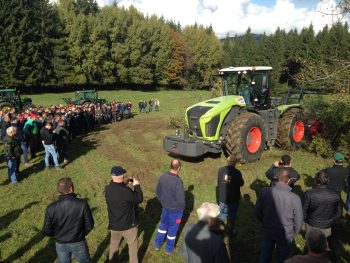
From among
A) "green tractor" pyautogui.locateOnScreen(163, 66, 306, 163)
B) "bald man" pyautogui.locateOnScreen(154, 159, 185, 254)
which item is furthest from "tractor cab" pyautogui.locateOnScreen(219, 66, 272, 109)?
"bald man" pyautogui.locateOnScreen(154, 159, 185, 254)

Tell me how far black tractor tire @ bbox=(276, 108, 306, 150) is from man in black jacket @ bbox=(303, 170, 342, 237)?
22.6 ft

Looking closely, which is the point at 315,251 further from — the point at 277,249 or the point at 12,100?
the point at 12,100

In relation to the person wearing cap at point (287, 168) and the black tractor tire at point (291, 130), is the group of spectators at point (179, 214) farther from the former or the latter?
the black tractor tire at point (291, 130)

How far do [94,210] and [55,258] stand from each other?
1.80m

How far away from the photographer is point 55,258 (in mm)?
5469

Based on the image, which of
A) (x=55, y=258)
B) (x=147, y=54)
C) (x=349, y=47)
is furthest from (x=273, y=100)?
(x=349, y=47)

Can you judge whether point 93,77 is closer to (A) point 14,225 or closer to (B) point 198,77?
(B) point 198,77

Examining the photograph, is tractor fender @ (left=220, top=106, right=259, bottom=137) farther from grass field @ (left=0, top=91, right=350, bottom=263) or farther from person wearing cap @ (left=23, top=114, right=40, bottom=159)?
person wearing cap @ (left=23, top=114, right=40, bottom=159)

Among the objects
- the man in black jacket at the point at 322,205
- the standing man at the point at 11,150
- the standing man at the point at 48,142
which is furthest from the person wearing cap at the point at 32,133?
the man in black jacket at the point at 322,205

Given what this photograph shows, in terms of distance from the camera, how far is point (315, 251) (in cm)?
302

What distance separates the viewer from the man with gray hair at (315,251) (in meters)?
2.95

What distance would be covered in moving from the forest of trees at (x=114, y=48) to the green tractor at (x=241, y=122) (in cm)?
2400

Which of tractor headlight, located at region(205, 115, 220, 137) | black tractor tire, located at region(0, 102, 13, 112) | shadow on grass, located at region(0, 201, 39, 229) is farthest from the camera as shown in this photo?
black tractor tire, located at region(0, 102, 13, 112)

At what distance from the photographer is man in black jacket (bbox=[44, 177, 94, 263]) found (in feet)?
13.4
